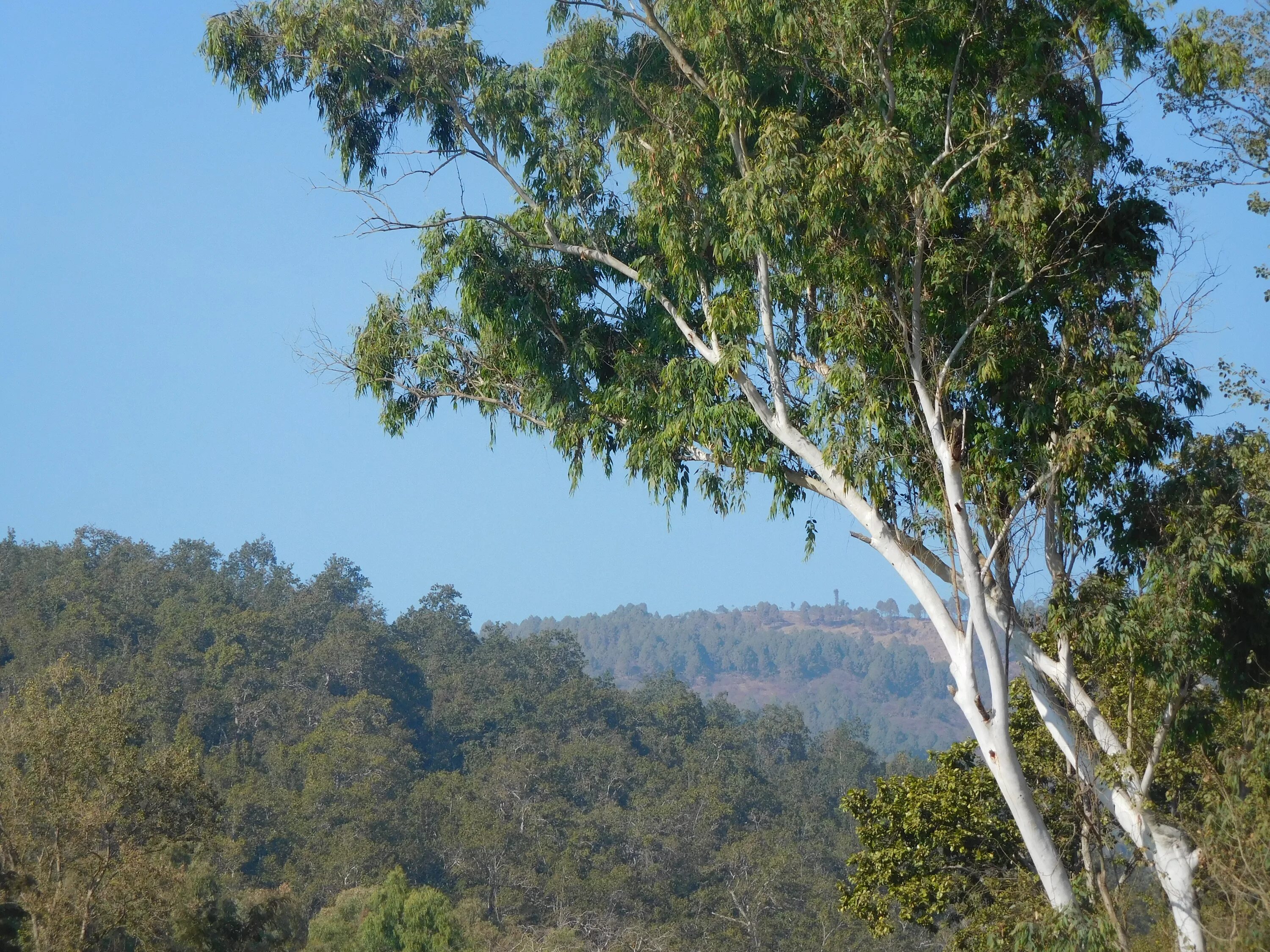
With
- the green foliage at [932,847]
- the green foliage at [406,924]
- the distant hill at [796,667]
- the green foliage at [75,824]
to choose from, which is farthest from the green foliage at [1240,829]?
the distant hill at [796,667]

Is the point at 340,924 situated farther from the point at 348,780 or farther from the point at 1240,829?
the point at 1240,829

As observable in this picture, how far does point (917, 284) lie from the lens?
27.9 feet

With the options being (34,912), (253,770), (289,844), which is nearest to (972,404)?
(34,912)

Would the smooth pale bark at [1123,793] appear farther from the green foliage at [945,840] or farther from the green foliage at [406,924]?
the green foliage at [406,924]

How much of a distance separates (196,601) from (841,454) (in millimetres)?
44570

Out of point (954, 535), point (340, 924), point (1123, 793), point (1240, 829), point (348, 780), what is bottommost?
point (340, 924)

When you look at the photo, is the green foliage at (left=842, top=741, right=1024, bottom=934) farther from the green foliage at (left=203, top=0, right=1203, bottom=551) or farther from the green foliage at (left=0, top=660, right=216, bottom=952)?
the green foliage at (left=0, top=660, right=216, bottom=952)

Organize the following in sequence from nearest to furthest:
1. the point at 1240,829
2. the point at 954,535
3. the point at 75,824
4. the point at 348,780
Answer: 1. the point at 1240,829
2. the point at 954,535
3. the point at 75,824
4. the point at 348,780

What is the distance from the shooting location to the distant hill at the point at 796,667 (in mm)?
165500

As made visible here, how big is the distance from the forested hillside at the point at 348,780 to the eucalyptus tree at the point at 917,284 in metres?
10.6

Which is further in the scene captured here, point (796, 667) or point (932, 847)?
point (796, 667)

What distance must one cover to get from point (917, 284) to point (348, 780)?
32200mm

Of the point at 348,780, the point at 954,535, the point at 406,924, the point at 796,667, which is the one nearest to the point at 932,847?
the point at 954,535

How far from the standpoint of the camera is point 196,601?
4909cm
